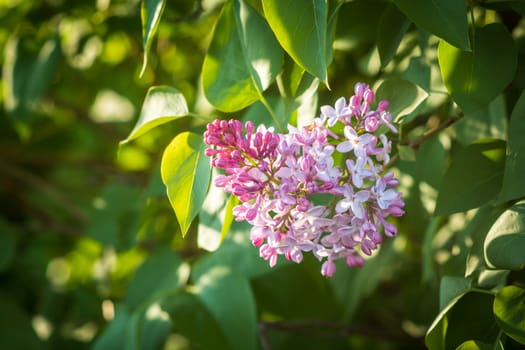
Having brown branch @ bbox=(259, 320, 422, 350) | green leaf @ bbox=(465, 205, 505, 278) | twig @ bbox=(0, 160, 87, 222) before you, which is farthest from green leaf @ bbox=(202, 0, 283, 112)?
twig @ bbox=(0, 160, 87, 222)

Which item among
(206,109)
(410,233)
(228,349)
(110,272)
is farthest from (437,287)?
(110,272)

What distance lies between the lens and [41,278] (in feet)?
6.15

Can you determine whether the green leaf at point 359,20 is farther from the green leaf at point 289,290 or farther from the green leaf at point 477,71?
the green leaf at point 289,290

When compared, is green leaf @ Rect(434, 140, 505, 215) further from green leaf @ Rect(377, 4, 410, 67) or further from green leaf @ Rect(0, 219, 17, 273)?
green leaf @ Rect(0, 219, 17, 273)

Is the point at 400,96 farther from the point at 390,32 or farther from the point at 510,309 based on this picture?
the point at 510,309

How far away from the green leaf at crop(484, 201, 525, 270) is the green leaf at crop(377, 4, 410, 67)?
0.21m

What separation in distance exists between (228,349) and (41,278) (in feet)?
3.30

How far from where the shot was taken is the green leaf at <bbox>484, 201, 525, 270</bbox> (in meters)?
Answer: 0.68

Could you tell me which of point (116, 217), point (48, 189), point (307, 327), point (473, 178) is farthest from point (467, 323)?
point (48, 189)

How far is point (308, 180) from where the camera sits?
2.21 ft

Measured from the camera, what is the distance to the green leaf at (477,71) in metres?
0.72

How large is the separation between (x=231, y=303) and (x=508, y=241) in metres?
0.52

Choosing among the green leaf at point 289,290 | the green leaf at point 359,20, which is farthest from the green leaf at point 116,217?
the green leaf at point 359,20

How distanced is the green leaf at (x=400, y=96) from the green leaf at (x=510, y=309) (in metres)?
0.21
